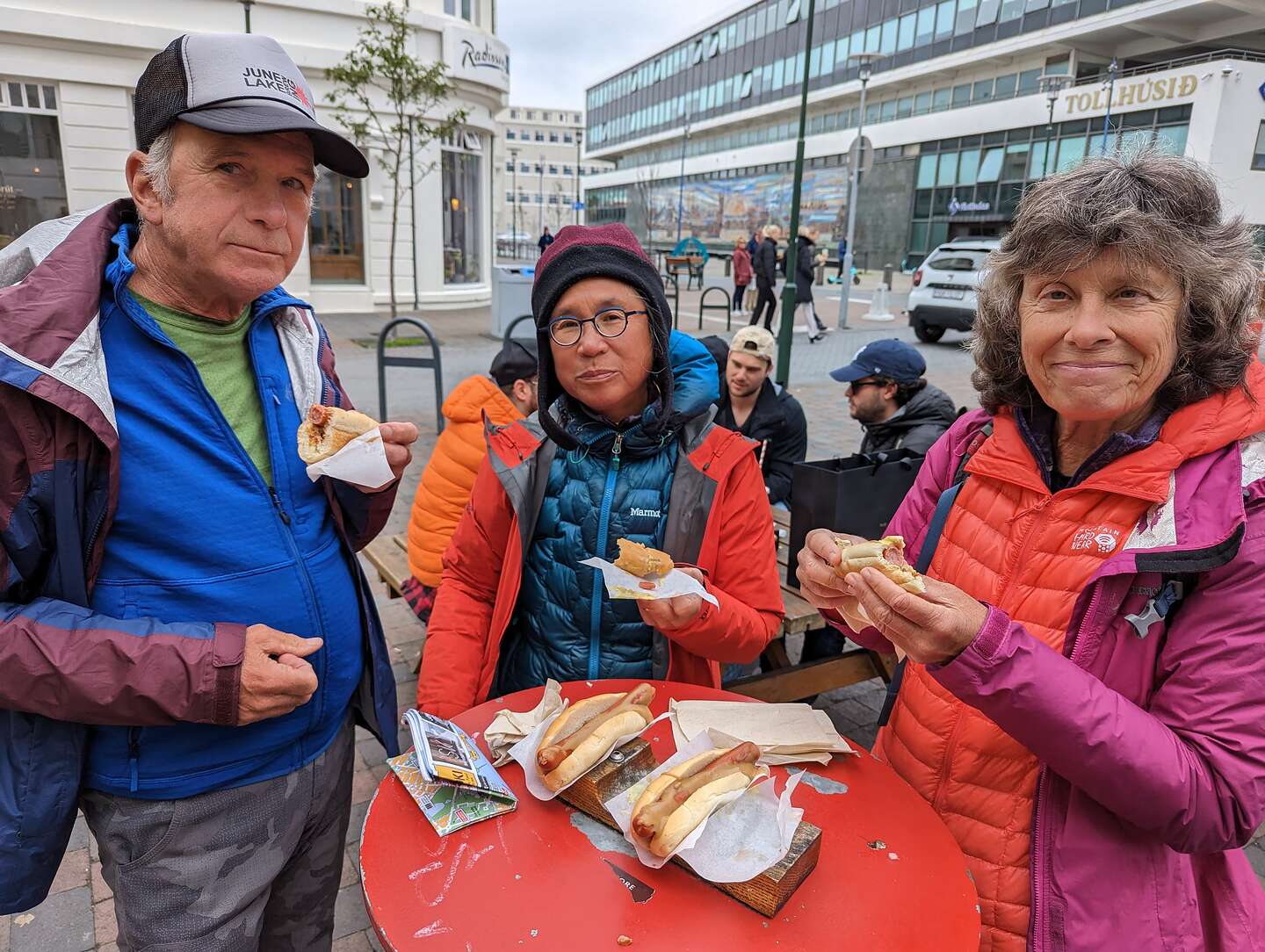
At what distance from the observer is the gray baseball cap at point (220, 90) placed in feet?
4.92

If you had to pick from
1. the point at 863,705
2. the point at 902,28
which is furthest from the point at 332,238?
the point at 902,28

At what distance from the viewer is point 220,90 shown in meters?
1.50

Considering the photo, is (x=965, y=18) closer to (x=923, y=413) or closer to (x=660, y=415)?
(x=923, y=413)

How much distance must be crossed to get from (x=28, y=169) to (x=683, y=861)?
20467 mm

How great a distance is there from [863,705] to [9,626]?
394 cm

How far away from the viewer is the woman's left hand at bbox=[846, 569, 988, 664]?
1354 mm

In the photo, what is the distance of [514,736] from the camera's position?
1766 mm

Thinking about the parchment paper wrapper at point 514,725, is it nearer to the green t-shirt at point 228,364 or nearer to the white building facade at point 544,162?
the green t-shirt at point 228,364

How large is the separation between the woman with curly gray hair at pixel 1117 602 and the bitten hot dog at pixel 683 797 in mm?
404

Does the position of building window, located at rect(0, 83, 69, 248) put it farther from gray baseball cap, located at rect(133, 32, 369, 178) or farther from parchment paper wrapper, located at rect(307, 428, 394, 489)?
parchment paper wrapper, located at rect(307, 428, 394, 489)

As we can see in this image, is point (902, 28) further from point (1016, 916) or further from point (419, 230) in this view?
point (1016, 916)

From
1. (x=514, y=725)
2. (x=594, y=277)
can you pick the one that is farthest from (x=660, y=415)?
(x=514, y=725)

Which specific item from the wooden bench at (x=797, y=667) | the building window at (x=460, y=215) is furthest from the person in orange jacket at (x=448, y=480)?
the building window at (x=460, y=215)

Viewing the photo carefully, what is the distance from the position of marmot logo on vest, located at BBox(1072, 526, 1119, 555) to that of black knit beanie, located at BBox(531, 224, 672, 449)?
100 cm
